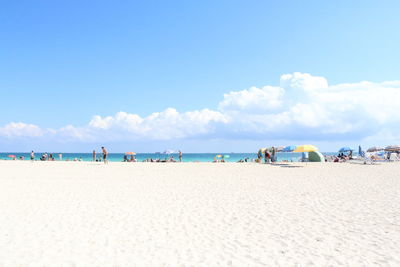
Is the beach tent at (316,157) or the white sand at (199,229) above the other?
the beach tent at (316,157)

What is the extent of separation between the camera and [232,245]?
5.54 meters

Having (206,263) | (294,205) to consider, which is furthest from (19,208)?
(294,205)

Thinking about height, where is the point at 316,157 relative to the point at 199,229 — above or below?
above

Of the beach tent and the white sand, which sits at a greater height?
the beach tent

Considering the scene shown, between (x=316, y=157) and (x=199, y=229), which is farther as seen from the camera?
(x=316, y=157)

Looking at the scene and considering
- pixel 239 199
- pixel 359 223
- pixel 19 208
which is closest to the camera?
pixel 359 223

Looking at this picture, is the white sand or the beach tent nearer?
the white sand

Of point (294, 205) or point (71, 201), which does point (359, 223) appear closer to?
point (294, 205)

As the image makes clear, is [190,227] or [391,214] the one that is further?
[391,214]

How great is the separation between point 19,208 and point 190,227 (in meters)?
5.95

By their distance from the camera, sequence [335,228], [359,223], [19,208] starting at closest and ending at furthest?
1. [335,228]
2. [359,223]
3. [19,208]

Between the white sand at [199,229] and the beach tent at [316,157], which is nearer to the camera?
the white sand at [199,229]

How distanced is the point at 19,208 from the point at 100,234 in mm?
4311

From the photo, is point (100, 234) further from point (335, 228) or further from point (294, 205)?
point (294, 205)
